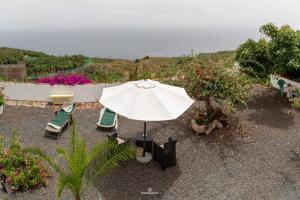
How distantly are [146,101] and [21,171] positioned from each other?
385 centimetres

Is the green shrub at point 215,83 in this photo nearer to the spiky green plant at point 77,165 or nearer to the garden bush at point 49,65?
the spiky green plant at point 77,165

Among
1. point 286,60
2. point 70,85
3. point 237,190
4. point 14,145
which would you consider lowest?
point 237,190

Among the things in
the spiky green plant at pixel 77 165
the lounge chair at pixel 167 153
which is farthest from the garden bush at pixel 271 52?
the spiky green plant at pixel 77 165

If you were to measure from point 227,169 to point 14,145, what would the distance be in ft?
20.9

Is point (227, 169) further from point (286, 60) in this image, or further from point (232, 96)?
point (286, 60)

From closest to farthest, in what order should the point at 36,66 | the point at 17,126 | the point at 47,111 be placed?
the point at 17,126
the point at 47,111
the point at 36,66

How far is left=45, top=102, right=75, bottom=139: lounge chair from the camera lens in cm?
1200

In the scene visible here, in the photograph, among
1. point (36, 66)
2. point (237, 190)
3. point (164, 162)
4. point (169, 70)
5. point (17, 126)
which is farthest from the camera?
point (36, 66)

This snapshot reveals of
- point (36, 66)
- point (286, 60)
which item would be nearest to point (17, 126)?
point (286, 60)

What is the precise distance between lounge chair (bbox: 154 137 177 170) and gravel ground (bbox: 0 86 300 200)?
0.67 feet

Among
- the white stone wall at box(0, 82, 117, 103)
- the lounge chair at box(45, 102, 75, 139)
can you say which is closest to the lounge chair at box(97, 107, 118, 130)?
the lounge chair at box(45, 102, 75, 139)

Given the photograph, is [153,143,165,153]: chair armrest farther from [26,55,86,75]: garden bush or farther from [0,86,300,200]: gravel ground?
[26,55,86,75]: garden bush

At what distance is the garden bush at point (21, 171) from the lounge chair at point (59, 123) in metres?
2.02

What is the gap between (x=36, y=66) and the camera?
33000 mm
